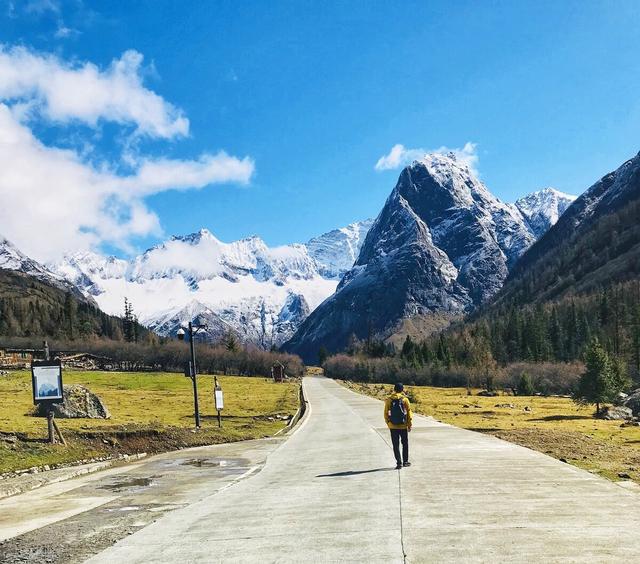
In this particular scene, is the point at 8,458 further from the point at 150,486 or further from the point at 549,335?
the point at 549,335

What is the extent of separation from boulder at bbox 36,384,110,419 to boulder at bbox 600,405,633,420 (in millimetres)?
45567

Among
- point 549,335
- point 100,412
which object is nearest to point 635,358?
point 549,335

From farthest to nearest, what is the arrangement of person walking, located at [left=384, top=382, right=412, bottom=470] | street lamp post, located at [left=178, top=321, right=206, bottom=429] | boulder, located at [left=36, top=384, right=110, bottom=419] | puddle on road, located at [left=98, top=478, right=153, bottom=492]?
boulder, located at [left=36, top=384, right=110, bottom=419] → street lamp post, located at [left=178, top=321, right=206, bottom=429] → puddle on road, located at [left=98, top=478, right=153, bottom=492] → person walking, located at [left=384, top=382, right=412, bottom=470]

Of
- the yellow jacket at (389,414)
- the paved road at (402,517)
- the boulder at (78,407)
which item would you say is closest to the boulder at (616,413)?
the paved road at (402,517)

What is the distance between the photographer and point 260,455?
2589 cm

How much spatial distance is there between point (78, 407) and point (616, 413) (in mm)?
49181

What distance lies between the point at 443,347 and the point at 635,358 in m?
60.0

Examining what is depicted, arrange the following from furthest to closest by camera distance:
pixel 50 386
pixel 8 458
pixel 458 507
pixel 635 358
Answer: pixel 635 358
pixel 50 386
pixel 8 458
pixel 458 507

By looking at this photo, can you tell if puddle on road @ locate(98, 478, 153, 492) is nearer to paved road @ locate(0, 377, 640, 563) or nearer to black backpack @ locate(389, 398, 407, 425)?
paved road @ locate(0, 377, 640, 563)

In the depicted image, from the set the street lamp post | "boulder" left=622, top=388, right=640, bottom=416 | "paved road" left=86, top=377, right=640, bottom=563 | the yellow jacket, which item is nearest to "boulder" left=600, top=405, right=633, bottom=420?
"boulder" left=622, top=388, right=640, bottom=416

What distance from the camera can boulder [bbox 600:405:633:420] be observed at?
57.5m

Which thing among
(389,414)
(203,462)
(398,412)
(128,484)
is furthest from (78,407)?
(398,412)

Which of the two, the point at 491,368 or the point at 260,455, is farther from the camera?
the point at 491,368

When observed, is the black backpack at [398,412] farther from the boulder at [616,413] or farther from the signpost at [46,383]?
the boulder at [616,413]
